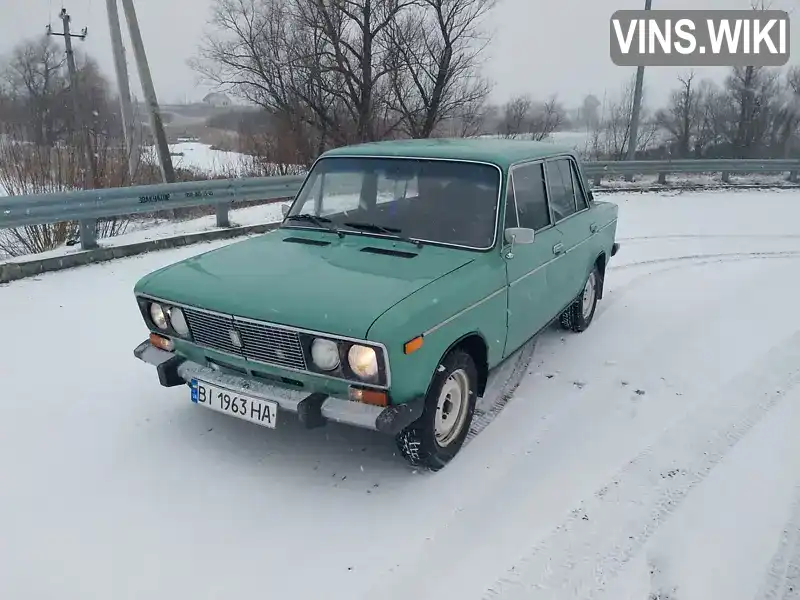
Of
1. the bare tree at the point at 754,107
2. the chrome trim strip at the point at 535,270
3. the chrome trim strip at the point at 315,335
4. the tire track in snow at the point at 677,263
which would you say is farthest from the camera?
the bare tree at the point at 754,107

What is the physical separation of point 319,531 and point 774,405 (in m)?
3.37

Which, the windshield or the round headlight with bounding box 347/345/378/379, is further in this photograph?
the windshield

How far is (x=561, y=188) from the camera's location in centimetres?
500

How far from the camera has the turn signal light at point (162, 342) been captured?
3.62 m

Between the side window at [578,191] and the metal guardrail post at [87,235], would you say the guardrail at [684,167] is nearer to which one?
the side window at [578,191]

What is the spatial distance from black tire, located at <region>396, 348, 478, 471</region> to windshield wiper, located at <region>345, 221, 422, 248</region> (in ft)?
2.63

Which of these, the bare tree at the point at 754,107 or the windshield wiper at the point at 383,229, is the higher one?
the bare tree at the point at 754,107

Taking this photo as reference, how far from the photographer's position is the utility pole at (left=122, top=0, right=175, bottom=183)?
12.0 m

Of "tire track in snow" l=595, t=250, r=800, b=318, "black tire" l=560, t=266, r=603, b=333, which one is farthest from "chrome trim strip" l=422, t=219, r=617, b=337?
"tire track in snow" l=595, t=250, r=800, b=318

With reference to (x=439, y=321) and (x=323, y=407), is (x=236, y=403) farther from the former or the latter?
(x=439, y=321)

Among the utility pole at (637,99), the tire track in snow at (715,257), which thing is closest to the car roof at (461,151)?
the tire track in snow at (715,257)

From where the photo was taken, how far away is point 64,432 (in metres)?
3.75

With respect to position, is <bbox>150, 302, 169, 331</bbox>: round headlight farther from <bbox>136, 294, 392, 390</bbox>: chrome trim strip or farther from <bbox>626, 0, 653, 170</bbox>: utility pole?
<bbox>626, 0, 653, 170</bbox>: utility pole

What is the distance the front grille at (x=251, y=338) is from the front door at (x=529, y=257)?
155 cm
